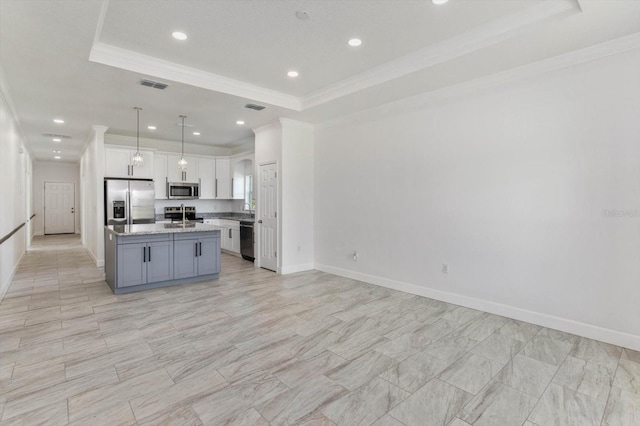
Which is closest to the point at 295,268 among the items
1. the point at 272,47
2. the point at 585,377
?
the point at 272,47

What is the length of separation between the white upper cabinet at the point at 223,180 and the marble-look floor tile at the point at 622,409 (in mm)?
7989

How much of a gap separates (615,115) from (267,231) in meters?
5.14

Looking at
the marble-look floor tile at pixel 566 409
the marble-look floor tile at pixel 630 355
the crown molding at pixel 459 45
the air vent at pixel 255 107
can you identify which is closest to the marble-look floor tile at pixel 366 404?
the marble-look floor tile at pixel 566 409

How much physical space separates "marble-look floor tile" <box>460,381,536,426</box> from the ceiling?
2961 millimetres

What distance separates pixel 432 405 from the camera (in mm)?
2172

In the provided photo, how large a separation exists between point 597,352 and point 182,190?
800 cm

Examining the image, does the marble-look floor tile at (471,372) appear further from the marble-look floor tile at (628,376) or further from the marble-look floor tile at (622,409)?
the marble-look floor tile at (628,376)

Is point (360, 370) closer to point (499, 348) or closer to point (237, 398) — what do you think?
point (237, 398)

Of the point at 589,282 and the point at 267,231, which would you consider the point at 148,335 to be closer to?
the point at 267,231

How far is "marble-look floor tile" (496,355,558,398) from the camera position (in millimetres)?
2367

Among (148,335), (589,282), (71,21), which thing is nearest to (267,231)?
(148,335)

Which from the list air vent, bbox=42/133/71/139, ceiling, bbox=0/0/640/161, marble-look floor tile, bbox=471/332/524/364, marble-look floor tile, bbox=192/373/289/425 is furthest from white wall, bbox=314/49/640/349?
air vent, bbox=42/133/71/139

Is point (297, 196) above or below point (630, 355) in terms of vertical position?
above

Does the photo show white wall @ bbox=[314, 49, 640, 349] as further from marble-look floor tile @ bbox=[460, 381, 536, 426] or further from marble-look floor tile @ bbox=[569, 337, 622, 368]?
marble-look floor tile @ bbox=[460, 381, 536, 426]
